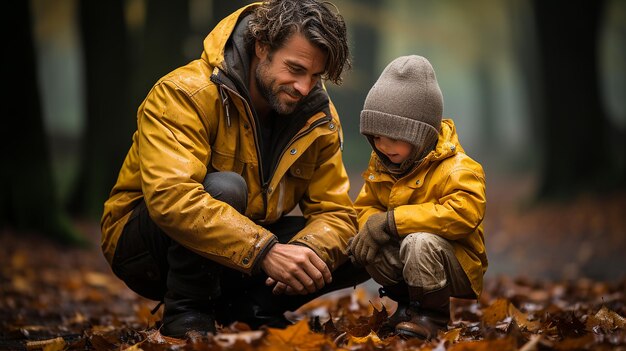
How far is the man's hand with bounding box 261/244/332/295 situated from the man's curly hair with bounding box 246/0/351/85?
3.26 ft

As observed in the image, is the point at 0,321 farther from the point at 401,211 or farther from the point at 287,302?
the point at 401,211

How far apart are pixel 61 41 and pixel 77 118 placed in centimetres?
301

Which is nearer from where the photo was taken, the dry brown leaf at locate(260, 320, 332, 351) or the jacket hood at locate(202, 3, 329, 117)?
the dry brown leaf at locate(260, 320, 332, 351)

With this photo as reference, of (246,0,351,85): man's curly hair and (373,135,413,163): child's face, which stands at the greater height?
(246,0,351,85): man's curly hair

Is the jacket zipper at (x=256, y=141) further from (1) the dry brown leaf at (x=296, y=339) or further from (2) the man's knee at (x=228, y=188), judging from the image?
(1) the dry brown leaf at (x=296, y=339)

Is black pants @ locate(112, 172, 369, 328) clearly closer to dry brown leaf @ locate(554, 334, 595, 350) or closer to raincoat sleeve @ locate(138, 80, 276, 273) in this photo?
raincoat sleeve @ locate(138, 80, 276, 273)

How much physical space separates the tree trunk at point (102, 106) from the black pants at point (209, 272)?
7.52m

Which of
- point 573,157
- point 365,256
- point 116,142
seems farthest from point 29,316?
point 573,157

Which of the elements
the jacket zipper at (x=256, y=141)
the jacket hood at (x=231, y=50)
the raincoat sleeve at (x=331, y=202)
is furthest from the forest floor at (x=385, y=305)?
the jacket hood at (x=231, y=50)

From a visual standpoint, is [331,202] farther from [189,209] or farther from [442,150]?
[189,209]

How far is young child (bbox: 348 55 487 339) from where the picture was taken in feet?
10.6

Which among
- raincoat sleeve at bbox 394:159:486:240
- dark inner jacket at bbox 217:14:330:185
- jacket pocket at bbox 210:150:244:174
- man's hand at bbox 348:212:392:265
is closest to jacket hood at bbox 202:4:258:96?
dark inner jacket at bbox 217:14:330:185

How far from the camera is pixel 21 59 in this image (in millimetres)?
8258

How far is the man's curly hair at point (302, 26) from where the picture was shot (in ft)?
11.8
